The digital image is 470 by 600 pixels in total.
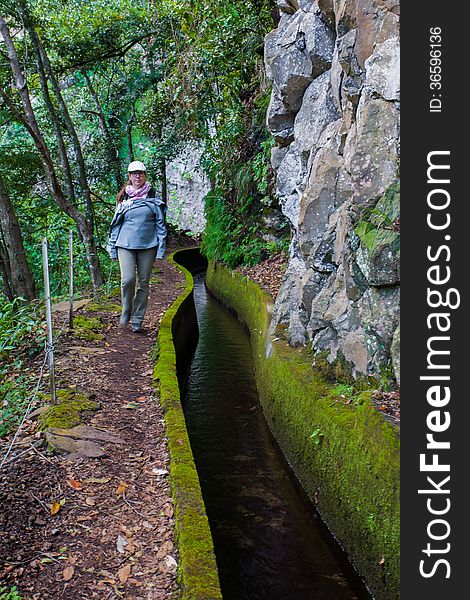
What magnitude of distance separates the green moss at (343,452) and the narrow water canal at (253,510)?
0.64ft

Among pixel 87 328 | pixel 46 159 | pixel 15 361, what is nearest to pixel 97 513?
pixel 15 361

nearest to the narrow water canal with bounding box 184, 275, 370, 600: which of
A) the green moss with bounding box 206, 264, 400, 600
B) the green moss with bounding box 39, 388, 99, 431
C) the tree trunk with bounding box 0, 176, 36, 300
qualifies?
the green moss with bounding box 206, 264, 400, 600

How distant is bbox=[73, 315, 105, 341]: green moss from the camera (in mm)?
7238

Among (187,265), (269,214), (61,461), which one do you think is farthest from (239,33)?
(187,265)

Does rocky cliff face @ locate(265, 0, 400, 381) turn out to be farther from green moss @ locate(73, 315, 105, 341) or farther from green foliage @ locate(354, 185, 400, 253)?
green moss @ locate(73, 315, 105, 341)

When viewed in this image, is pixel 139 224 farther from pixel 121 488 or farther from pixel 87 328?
pixel 121 488

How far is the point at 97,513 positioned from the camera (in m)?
3.72

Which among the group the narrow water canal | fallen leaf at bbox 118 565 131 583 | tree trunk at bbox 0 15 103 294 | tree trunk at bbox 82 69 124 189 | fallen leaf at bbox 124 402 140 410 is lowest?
the narrow water canal

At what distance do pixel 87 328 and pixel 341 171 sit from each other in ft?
13.2

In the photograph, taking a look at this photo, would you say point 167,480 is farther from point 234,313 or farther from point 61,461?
point 234,313

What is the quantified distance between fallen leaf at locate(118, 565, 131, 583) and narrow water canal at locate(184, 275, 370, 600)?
1506 millimetres

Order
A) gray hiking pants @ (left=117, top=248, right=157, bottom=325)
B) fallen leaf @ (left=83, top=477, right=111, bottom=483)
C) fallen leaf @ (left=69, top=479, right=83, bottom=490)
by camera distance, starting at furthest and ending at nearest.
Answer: gray hiking pants @ (left=117, top=248, right=157, bottom=325)
fallen leaf @ (left=83, top=477, right=111, bottom=483)
fallen leaf @ (left=69, top=479, right=83, bottom=490)

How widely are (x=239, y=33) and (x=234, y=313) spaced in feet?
21.7

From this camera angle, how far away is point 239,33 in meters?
11.9
